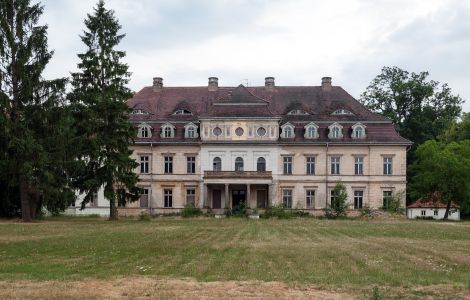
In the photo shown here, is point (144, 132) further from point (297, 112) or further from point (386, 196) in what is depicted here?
point (386, 196)

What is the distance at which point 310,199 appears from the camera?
5588 centimetres

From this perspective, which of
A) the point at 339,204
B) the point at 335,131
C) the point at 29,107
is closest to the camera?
the point at 29,107

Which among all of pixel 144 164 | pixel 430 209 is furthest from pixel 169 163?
pixel 430 209

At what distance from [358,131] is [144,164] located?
1930 cm

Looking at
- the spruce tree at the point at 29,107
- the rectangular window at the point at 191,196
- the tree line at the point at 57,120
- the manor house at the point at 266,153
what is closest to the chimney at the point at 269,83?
the manor house at the point at 266,153

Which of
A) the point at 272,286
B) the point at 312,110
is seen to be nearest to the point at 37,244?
the point at 272,286

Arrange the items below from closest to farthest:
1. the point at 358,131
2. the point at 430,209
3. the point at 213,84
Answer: the point at 358,131
the point at 430,209
the point at 213,84

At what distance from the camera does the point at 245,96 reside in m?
54.3

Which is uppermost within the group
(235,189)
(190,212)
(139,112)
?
(139,112)

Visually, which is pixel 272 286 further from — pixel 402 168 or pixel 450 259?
pixel 402 168

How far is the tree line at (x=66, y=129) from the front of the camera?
113 ft

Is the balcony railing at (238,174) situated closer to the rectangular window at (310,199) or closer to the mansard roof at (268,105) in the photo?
the mansard roof at (268,105)

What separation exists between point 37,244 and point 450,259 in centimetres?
1266

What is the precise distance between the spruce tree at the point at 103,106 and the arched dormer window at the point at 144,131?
51.0 feet
